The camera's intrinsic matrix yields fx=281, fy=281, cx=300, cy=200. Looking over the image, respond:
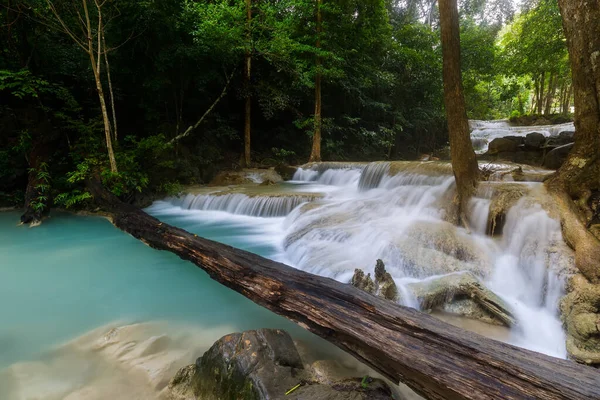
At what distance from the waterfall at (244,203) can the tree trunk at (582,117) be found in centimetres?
499

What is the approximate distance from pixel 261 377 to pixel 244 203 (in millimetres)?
6542

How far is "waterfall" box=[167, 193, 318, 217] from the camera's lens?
24.3 ft

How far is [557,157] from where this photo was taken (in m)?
6.75

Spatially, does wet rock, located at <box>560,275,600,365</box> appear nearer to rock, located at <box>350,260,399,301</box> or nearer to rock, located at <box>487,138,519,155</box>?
rock, located at <box>350,260,399,301</box>

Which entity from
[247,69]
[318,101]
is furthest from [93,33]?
[318,101]

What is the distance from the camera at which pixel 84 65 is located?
9.23 meters

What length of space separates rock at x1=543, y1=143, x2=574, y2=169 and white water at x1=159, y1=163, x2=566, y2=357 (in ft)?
9.84

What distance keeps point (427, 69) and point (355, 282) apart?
51.8 feet

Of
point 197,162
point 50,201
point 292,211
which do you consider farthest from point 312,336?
point 197,162

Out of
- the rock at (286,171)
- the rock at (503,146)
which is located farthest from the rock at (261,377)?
the rock at (286,171)

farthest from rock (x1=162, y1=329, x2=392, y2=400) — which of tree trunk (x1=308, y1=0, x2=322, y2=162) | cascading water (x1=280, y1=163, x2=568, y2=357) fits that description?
tree trunk (x1=308, y1=0, x2=322, y2=162)

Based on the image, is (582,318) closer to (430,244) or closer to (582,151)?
(430,244)

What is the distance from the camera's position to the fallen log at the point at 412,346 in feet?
4.29

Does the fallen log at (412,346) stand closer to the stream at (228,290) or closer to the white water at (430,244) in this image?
the stream at (228,290)
